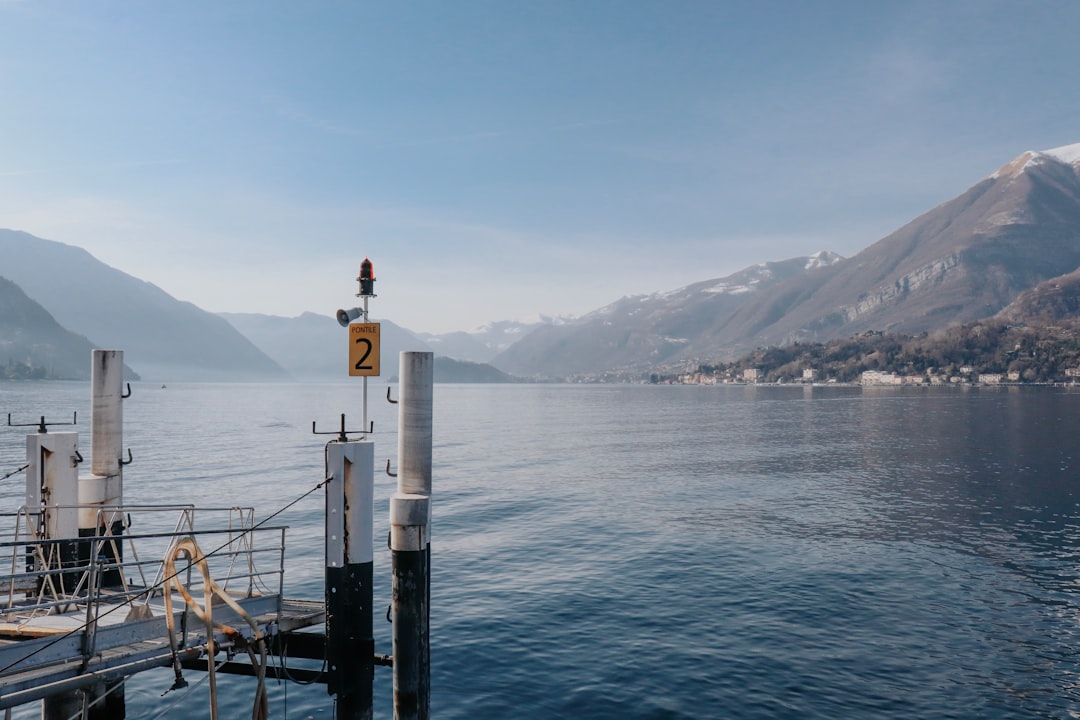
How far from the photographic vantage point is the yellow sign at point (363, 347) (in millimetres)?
13945

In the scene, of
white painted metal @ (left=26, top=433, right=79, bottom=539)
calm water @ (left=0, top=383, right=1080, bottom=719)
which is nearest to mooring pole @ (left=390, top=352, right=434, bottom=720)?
calm water @ (left=0, top=383, right=1080, bottom=719)

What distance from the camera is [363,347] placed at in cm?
1410

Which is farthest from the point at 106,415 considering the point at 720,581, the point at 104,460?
the point at 720,581

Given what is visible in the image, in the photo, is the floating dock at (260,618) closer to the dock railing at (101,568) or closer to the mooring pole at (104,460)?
the dock railing at (101,568)

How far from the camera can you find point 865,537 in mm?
35562

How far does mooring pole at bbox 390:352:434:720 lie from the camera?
12.9m

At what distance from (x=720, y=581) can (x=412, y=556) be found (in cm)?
1838

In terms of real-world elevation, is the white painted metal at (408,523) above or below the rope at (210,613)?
above

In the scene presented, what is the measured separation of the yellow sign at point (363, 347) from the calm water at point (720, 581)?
912 cm

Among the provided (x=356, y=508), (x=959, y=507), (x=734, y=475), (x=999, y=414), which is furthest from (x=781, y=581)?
(x=999, y=414)

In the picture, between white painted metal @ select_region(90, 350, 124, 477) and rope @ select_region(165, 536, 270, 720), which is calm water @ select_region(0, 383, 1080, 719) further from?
white painted metal @ select_region(90, 350, 124, 477)

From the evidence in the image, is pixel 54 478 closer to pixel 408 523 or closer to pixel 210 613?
pixel 210 613

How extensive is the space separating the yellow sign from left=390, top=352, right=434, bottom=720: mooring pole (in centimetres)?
94

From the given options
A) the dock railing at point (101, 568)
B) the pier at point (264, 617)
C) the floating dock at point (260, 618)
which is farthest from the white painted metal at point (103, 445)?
the floating dock at point (260, 618)
